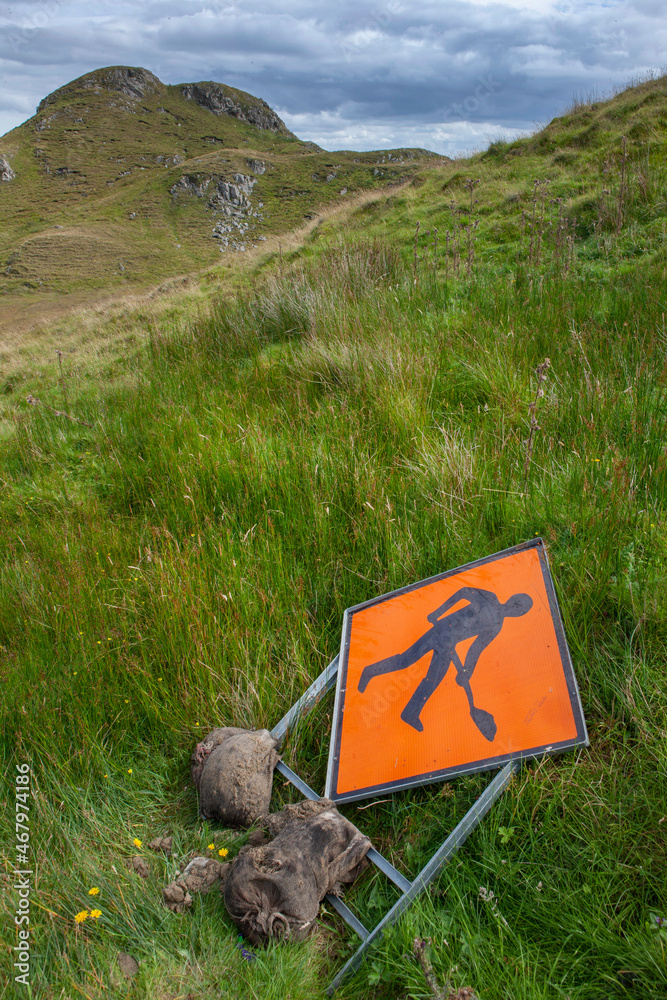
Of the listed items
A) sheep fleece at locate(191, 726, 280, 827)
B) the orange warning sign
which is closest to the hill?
the orange warning sign

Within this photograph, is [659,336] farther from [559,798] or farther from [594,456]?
[559,798]

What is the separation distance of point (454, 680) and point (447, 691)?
0.16 ft

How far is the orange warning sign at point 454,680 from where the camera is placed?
1.77 meters

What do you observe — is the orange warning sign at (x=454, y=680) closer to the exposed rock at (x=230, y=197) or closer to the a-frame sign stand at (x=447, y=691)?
the a-frame sign stand at (x=447, y=691)

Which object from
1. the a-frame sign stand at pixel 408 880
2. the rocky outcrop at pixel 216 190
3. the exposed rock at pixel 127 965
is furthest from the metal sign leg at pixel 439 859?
the rocky outcrop at pixel 216 190

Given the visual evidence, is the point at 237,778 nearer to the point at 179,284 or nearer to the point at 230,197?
the point at 179,284

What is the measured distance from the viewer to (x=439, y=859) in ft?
5.19

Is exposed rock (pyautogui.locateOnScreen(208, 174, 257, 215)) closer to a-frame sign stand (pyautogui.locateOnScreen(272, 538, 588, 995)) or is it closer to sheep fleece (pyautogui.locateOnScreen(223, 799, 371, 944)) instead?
a-frame sign stand (pyautogui.locateOnScreen(272, 538, 588, 995))

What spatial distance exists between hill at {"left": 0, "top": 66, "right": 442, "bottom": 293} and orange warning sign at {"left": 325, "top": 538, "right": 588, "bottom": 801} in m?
52.6

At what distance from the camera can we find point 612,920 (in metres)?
1.34

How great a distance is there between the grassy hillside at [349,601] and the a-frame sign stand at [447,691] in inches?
3.3

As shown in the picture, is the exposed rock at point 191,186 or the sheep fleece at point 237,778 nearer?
the sheep fleece at point 237,778

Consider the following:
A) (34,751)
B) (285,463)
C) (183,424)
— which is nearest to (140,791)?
(34,751)

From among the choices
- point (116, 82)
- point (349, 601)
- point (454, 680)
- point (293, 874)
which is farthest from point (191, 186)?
point (293, 874)
